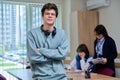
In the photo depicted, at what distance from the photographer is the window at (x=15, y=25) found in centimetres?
565

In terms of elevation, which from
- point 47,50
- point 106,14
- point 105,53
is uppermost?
point 106,14

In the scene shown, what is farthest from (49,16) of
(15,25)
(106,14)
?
(15,25)

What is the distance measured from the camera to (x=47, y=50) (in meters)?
1.73

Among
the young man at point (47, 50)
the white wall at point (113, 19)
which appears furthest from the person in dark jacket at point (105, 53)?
the young man at point (47, 50)

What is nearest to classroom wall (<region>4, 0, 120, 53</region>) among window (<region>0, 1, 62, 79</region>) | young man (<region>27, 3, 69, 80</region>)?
window (<region>0, 1, 62, 79</region>)

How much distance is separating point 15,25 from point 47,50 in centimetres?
420

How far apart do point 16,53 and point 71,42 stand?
1.45m

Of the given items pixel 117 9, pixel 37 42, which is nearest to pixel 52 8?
pixel 37 42

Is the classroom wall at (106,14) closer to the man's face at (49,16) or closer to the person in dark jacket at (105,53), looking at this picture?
the person in dark jacket at (105,53)

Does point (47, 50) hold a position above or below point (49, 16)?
below

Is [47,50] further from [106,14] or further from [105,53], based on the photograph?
[106,14]

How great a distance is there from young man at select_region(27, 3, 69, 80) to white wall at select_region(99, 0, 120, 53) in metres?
3.21

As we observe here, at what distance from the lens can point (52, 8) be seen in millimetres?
1751

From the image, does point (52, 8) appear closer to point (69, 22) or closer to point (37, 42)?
point (37, 42)
